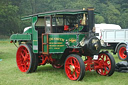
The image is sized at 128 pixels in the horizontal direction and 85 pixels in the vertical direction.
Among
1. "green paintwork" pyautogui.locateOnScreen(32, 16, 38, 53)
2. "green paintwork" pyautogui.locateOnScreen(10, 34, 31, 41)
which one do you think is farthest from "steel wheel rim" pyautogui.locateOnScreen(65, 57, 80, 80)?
"green paintwork" pyautogui.locateOnScreen(10, 34, 31, 41)

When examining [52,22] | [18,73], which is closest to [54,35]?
[52,22]

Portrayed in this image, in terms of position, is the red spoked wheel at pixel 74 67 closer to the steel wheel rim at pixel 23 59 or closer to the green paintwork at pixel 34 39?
the green paintwork at pixel 34 39

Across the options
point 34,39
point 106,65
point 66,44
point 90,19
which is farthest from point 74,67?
point 34,39

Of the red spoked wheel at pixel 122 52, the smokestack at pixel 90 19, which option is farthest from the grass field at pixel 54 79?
the red spoked wheel at pixel 122 52

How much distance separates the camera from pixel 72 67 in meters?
7.52

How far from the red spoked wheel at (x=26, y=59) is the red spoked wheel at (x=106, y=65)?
2.44 metres

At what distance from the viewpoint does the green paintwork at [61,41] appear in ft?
25.3

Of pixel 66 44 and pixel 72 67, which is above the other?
pixel 66 44

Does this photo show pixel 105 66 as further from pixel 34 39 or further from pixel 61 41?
pixel 34 39

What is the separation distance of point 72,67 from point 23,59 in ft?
9.16

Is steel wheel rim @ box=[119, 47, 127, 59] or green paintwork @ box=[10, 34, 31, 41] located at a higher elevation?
green paintwork @ box=[10, 34, 31, 41]

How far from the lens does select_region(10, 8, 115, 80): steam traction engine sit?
24.9 feet

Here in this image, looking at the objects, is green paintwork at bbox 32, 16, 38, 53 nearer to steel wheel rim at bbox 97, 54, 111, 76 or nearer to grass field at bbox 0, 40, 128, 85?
grass field at bbox 0, 40, 128, 85

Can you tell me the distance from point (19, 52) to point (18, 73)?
996mm
